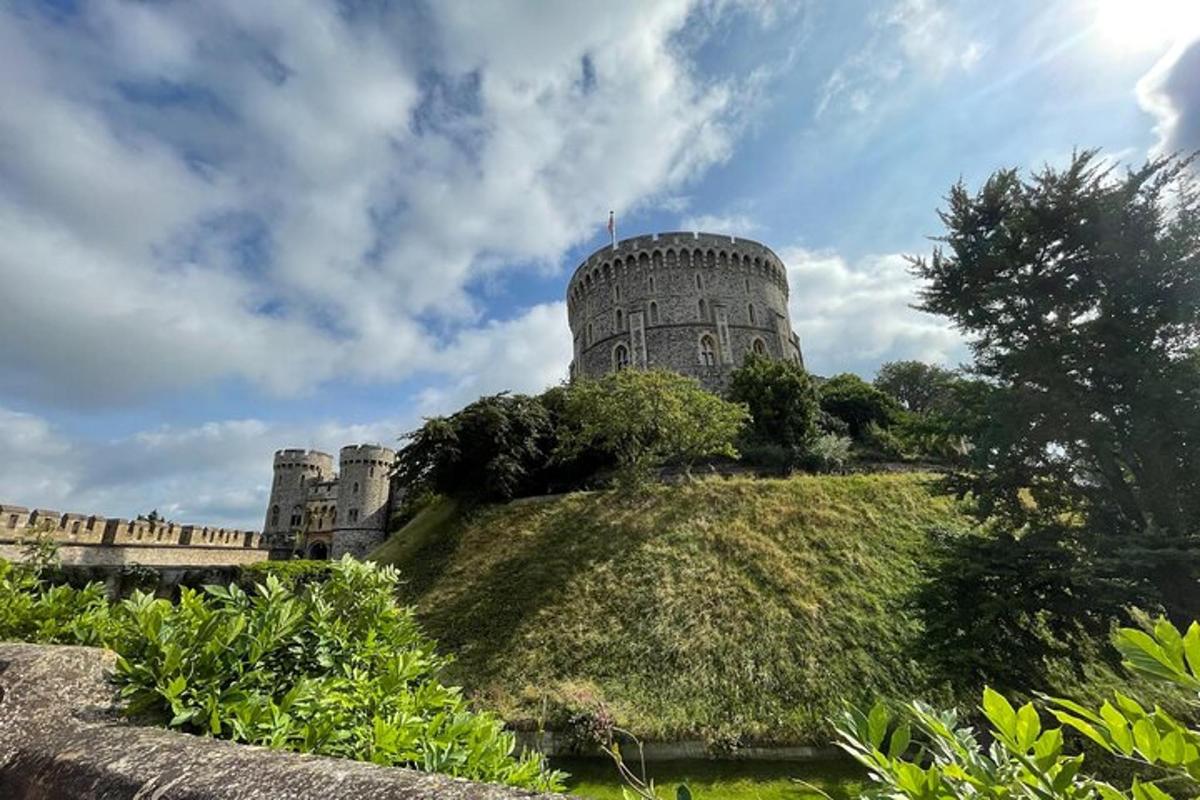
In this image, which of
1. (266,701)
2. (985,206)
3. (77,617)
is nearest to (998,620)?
(985,206)

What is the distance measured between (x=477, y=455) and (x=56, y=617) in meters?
18.5

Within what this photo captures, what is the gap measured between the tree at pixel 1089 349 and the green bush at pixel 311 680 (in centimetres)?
985

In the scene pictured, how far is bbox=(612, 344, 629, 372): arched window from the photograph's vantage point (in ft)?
129

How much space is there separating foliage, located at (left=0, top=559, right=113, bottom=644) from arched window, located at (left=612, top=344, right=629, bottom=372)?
35435 millimetres

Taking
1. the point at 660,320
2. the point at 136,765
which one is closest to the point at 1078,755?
the point at 136,765

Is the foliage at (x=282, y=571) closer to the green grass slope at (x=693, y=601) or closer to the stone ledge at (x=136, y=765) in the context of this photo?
the green grass slope at (x=693, y=601)

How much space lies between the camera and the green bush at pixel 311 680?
89.3 inches

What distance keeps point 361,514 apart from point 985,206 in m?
43.6

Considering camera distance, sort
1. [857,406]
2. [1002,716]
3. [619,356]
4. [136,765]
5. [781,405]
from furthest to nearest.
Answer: [619,356], [857,406], [781,405], [136,765], [1002,716]

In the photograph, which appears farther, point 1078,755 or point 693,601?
point 693,601

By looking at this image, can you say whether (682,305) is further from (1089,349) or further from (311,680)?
(311,680)

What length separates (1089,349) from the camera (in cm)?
895

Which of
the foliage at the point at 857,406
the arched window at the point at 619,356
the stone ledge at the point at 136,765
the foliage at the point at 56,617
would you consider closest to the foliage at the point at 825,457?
the foliage at the point at 857,406

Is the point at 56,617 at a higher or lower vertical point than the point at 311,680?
higher
